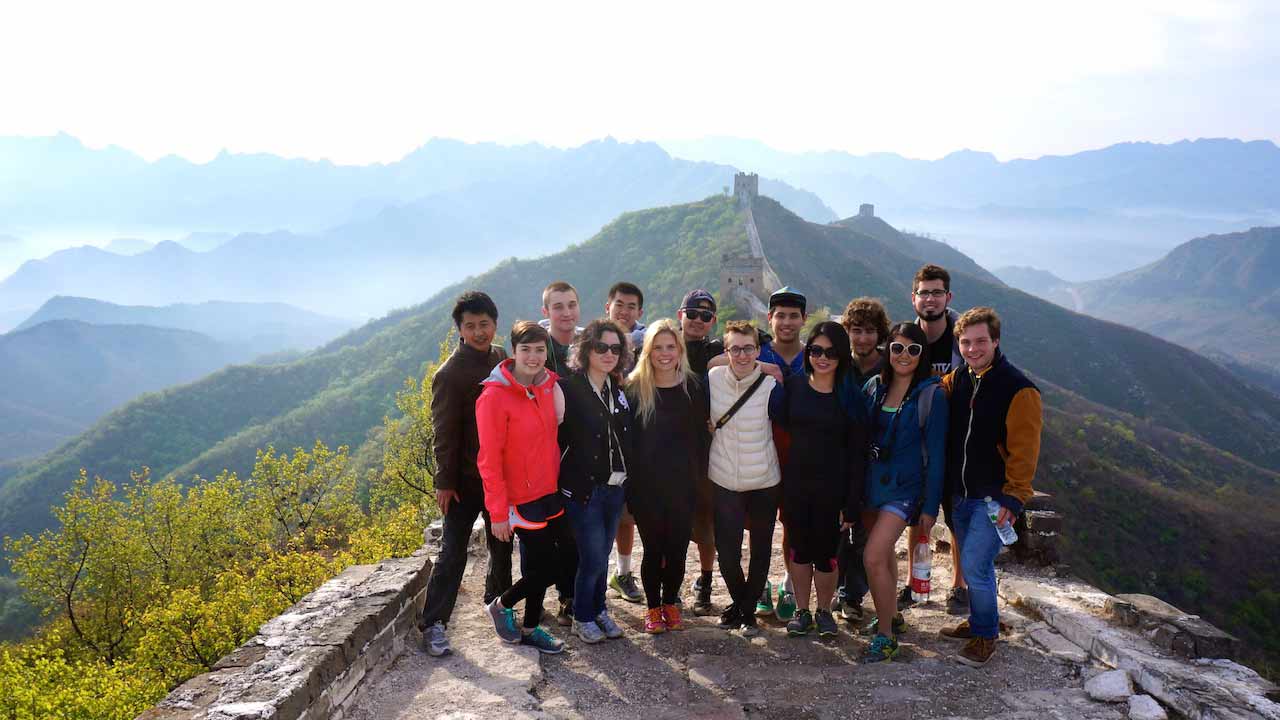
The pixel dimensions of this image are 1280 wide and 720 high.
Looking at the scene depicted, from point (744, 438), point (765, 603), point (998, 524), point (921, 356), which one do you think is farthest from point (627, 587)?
point (921, 356)

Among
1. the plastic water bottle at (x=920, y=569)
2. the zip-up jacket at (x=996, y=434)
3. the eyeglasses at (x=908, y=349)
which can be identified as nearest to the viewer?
the zip-up jacket at (x=996, y=434)

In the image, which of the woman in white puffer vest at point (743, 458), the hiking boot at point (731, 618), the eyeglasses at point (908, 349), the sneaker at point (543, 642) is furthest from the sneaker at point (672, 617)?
the eyeglasses at point (908, 349)

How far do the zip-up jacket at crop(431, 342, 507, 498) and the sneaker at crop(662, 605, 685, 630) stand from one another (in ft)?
4.78

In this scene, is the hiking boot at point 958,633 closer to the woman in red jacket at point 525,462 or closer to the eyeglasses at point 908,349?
the eyeglasses at point 908,349

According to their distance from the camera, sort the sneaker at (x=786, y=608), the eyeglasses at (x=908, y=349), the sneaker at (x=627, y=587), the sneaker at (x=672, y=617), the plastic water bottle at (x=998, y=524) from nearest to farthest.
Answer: the plastic water bottle at (x=998, y=524)
the eyeglasses at (x=908, y=349)
the sneaker at (x=672, y=617)
the sneaker at (x=786, y=608)
the sneaker at (x=627, y=587)

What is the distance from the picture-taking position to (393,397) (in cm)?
5466

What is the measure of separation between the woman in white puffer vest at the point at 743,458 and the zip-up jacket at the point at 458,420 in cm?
151

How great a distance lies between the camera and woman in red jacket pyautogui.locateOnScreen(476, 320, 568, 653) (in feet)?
12.6

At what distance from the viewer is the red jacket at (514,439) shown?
384cm

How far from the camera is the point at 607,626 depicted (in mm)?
4371

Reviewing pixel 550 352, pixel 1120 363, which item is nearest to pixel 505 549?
pixel 550 352

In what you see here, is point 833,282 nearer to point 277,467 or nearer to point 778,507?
point 277,467

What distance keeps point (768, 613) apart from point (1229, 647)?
8.73 ft

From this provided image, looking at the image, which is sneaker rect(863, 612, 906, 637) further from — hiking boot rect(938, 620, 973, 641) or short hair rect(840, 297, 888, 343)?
short hair rect(840, 297, 888, 343)
